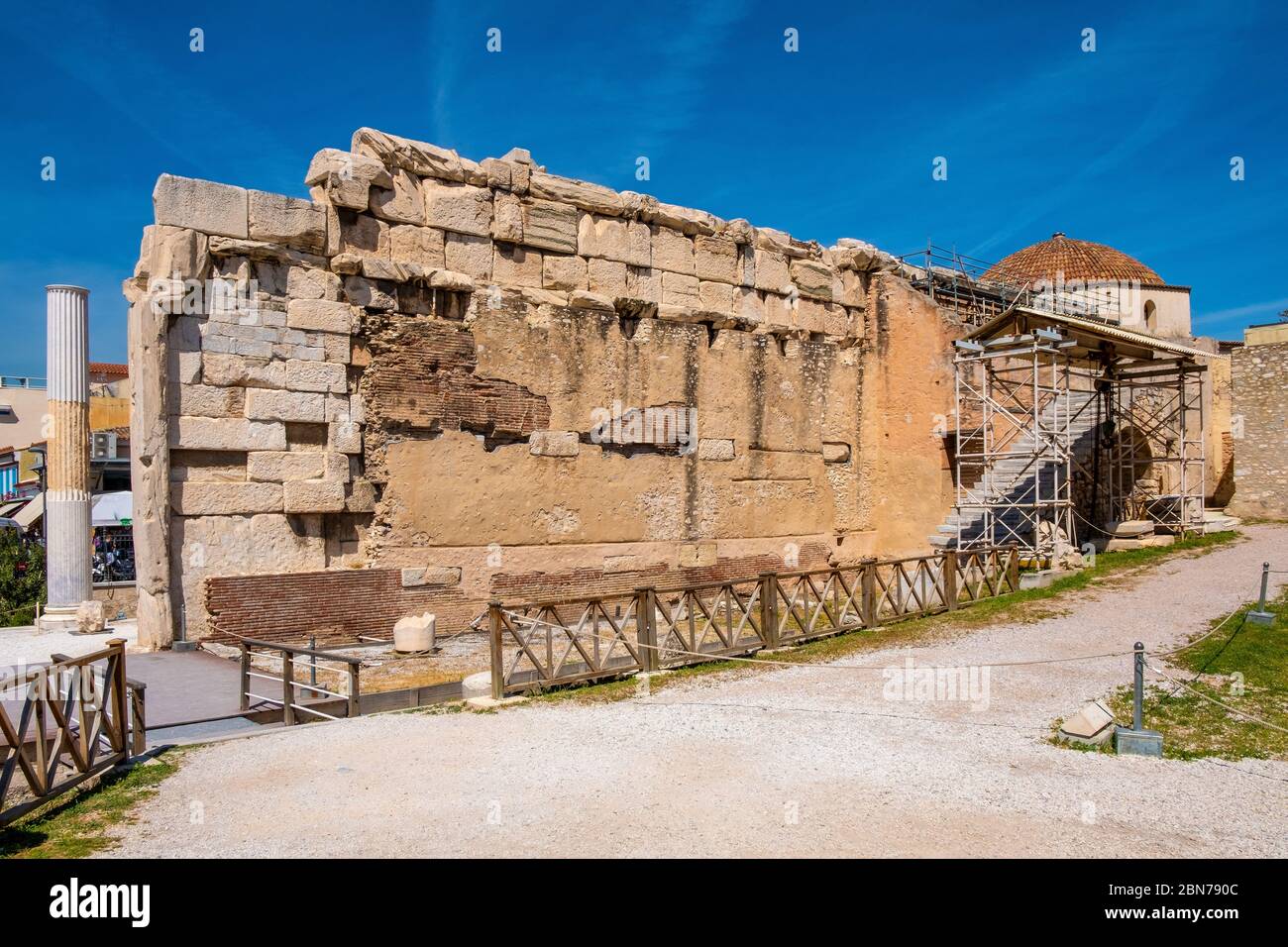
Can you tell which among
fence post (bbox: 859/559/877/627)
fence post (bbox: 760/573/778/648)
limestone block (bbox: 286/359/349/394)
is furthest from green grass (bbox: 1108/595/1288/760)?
limestone block (bbox: 286/359/349/394)

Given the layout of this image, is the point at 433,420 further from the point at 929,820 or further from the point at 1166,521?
the point at 1166,521

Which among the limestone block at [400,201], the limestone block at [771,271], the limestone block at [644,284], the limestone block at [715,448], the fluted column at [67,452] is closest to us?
the limestone block at [400,201]

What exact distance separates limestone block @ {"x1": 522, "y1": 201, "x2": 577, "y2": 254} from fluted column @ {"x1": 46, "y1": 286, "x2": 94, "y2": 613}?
7.42 m

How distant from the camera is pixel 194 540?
10.5m

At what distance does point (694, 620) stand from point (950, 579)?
4.46 meters

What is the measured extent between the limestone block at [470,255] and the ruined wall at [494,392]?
42mm

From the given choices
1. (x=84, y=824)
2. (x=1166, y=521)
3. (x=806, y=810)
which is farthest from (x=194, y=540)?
(x=1166, y=521)

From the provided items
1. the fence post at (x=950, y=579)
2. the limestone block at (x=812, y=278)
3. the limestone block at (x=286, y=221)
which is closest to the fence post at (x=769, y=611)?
the fence post at (x=950, y=579)

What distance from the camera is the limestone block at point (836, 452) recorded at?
640 inches

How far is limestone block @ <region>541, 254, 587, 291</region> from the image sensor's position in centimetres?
1316

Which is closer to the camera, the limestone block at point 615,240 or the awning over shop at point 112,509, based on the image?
the limestone block at point 615,240

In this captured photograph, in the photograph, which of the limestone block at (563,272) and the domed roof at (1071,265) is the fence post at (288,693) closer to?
the limestone block at (563,272)

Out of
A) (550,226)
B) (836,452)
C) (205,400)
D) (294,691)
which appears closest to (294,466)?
(205,400)

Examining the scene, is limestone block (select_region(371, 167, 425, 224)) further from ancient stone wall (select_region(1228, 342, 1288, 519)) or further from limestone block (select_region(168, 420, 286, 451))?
ancient stone wall (select_region(1228, 342, 1288, 519))
